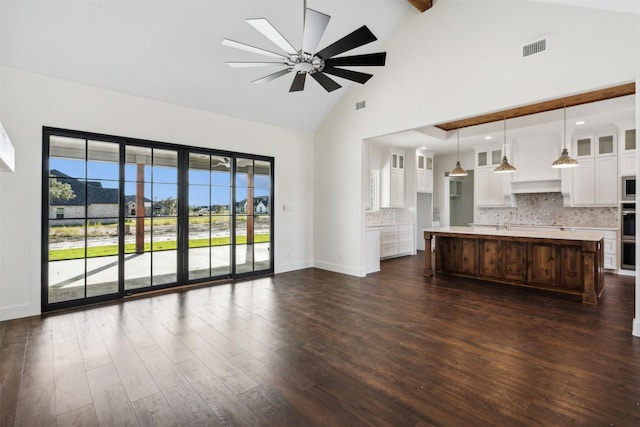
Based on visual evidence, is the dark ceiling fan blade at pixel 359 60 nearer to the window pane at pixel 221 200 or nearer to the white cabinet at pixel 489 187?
the window pane at pixel 221 200

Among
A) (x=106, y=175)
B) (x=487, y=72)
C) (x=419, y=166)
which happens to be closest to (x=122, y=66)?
(x=106, y=175)

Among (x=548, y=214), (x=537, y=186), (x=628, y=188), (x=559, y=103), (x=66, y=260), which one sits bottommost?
(x=66, y=260)

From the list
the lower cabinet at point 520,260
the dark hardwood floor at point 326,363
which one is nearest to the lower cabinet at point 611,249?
the lower cabinet at point 520,260

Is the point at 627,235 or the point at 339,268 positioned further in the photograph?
the point at 339,268

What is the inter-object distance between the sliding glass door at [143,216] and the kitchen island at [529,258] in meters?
3.60

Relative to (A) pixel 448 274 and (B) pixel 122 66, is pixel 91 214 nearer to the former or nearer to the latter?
(B) pixel 122 66

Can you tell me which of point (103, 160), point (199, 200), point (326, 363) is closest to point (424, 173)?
point (199, 200)

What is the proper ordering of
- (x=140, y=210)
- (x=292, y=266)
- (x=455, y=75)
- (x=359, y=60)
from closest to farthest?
(x=359, y=60) < (x=455, y=75) < (x=140, y=210) < (x=292, y=266)

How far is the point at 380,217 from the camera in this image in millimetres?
8328

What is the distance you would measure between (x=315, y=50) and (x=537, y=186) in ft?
22.2

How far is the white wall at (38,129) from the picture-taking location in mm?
3623

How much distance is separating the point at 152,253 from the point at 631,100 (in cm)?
817

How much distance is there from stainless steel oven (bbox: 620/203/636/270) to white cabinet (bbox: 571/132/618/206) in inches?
11.4

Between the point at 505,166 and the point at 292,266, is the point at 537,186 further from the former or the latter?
the point at 292,266
